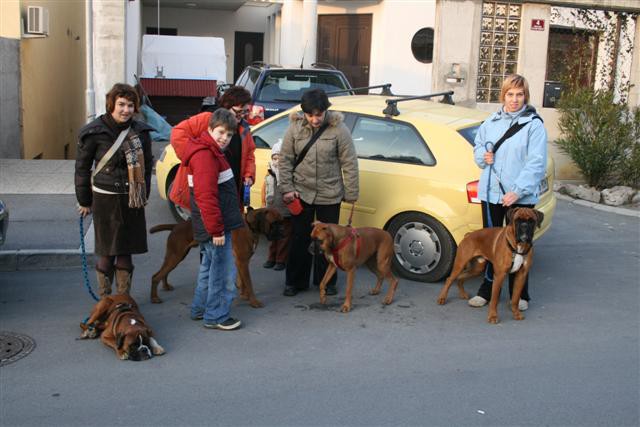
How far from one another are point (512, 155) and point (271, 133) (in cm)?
285

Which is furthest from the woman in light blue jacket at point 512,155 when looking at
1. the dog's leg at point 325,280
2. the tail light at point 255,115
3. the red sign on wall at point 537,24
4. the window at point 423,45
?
the window at point 423,45

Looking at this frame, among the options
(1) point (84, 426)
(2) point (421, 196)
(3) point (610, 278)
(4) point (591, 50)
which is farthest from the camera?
(4) point (591, 50)

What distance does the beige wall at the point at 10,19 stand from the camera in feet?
39.8

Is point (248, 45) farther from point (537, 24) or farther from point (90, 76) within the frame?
point (90, 76)

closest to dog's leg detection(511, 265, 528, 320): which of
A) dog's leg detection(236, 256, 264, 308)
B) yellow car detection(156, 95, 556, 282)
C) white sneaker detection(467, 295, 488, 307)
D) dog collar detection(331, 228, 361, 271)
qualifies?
white sneaker detection(467, 295, 488, 307)

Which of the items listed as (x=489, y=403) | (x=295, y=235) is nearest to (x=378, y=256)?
(x=295, y=235)

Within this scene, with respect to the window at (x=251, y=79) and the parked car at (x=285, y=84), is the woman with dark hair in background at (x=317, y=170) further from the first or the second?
the window at (x=251, y=79)

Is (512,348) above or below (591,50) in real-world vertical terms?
below

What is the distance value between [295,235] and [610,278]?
129 inches

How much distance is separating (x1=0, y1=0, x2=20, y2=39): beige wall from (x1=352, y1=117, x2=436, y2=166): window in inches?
304

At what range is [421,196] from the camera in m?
6.70

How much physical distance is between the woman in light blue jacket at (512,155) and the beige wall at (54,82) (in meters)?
9.45

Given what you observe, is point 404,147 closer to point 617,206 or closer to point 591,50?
point 617,206

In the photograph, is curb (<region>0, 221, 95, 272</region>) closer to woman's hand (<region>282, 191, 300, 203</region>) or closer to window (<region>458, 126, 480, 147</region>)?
woman's hand (<region>282, 191, 300, 203</region>)
